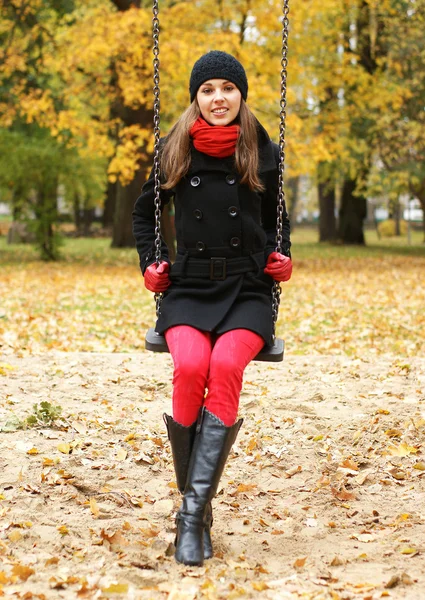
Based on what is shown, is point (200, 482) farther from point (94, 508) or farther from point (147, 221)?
point (147, 221)

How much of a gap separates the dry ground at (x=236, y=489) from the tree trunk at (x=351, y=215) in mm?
20975

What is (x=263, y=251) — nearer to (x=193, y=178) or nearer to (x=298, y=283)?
(x=193, y=178)

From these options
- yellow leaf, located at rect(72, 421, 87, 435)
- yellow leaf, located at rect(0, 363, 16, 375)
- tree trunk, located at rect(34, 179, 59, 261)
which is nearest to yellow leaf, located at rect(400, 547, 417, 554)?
yellow leaf, located at rect(72, 421, 87, 435)

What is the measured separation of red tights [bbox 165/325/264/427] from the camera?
11.2 ft

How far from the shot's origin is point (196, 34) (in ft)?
51.3

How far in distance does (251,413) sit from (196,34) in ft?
38.0

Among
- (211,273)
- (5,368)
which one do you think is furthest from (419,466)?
(5,368)

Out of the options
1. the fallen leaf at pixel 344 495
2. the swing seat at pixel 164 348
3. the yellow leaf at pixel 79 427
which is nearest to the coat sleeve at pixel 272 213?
the swing seat at pixel 164 348

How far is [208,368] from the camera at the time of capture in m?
3.46

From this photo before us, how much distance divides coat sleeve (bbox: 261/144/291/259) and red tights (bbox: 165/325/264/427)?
53cm

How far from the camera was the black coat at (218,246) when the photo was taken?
3.53 m

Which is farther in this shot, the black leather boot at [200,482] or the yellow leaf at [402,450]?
the yellow leaf at [402,450]

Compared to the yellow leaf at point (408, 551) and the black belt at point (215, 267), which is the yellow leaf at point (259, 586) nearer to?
the yellow leaf at point (408, 551)

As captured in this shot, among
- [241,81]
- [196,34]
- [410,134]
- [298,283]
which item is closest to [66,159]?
[196,34]
